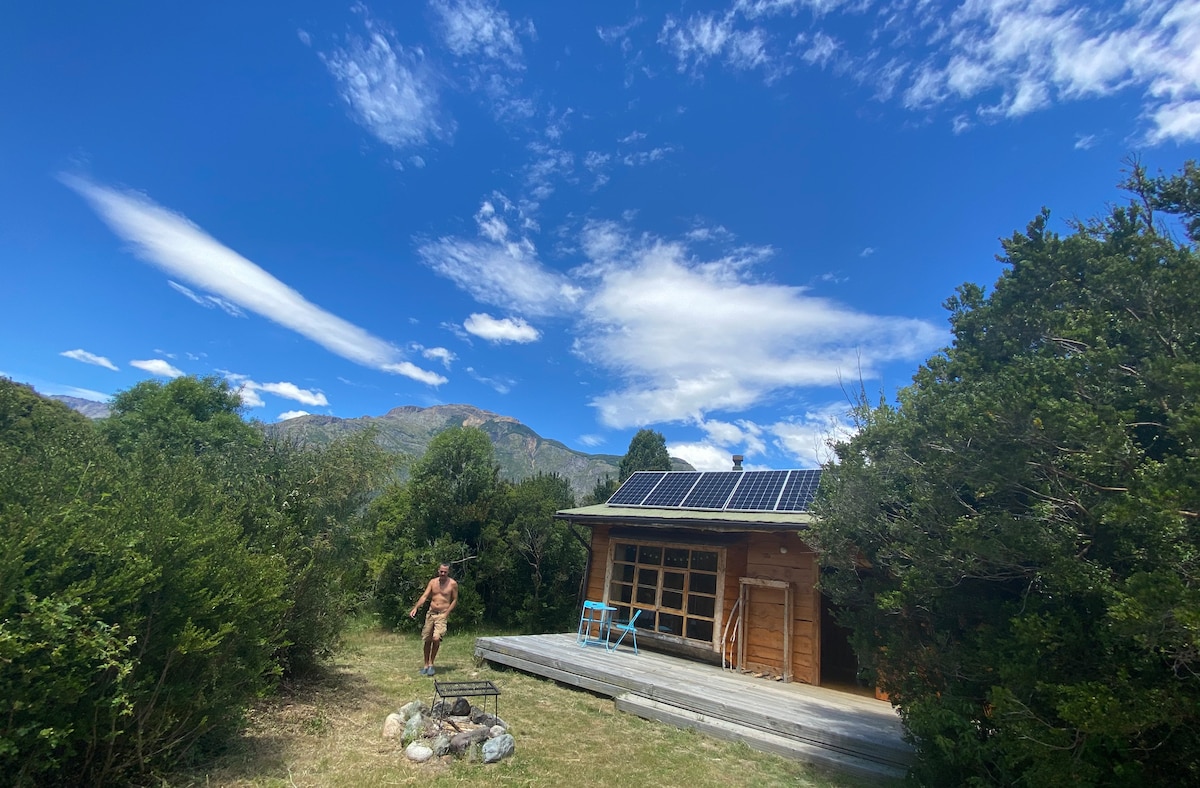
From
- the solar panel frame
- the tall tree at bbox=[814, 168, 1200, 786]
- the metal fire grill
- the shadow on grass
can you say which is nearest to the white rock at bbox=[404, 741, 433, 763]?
the metal fire grill

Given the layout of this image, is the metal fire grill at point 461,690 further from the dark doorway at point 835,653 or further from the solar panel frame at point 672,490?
the dark doorway at point 835,653

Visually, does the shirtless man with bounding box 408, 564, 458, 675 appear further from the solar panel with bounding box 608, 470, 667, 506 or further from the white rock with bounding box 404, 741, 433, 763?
the solar panel with bounding box 608, 470, 667, 506

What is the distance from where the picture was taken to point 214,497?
5.33 m

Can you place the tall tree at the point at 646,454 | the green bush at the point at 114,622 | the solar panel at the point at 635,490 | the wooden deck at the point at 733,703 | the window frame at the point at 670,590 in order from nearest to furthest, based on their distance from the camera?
the green bush at the point at 114,622 → the wooden deck at the point at 733,703 → the window frame at the point at 670,590 → the solar panel at the point at 635,490 → the tall tree at the point at 646,454

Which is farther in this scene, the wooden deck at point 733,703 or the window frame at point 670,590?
the window frame at point 670,590

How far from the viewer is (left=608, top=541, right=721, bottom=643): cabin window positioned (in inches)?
447

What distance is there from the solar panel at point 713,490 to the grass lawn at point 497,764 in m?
5.07

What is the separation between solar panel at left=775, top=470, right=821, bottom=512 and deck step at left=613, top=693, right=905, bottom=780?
4.75 meters

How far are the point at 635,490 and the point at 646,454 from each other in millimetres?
18713

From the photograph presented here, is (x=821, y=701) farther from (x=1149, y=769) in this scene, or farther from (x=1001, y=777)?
(x=1149, y=769)

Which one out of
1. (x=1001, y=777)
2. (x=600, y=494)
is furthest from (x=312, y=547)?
Result: (x=600, y=494)

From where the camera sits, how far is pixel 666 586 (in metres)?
11.9

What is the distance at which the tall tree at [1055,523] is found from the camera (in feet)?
9.92

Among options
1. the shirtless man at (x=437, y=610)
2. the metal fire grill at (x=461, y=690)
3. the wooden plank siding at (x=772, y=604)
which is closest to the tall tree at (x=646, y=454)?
the wooden plank siding at (x=772, y=604)
